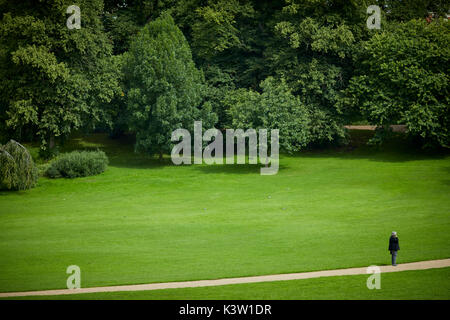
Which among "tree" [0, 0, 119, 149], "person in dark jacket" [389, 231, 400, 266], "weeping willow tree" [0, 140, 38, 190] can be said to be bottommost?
"person in dark jacket" [389, 231, 400, 266]

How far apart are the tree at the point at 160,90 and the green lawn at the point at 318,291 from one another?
109ft

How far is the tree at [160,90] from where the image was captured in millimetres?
54125

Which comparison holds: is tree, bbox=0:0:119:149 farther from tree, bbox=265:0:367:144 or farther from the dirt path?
the dirt path

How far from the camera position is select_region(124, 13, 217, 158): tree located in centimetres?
5412

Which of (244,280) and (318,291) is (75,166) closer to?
(244,280)

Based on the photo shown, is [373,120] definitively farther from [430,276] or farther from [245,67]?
[430,276]

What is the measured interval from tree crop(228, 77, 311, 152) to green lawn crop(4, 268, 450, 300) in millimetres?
28546

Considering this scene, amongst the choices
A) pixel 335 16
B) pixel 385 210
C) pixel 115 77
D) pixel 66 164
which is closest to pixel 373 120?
pixel 335 16

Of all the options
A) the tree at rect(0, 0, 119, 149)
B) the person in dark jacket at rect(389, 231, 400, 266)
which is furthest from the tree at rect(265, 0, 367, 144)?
the person in dark jacket at rect(389, 231, 400, 266)

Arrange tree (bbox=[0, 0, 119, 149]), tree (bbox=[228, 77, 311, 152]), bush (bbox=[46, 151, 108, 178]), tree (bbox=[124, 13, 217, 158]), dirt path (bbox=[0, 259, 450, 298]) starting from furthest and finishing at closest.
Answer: tree (bbox=[124, 13, 217, 158]), tree (bbox=[0, 0, 119, 149]), tree (bbox=[228, 77, 311, 152]), bush (bbox=[46, 151, 108, 178]), dirt path (bbox=[0, 259, 450, 298])

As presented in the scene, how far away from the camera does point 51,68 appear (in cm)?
5116

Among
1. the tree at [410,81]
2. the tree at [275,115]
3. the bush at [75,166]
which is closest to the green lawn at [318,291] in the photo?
the tree at [275,115]

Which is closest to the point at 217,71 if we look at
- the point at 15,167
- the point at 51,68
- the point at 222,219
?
the point at 51,68

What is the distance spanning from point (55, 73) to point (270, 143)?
2045 centimetres
